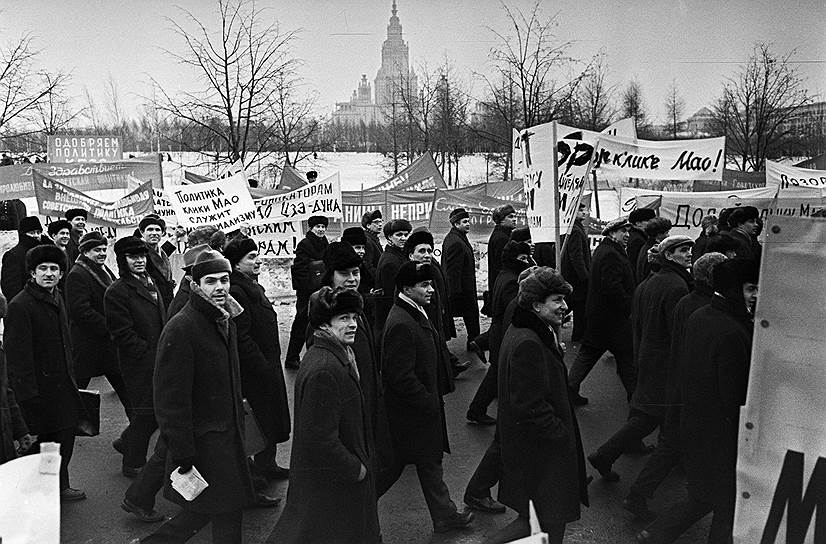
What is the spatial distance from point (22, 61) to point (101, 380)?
188 inches

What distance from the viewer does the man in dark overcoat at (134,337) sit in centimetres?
507

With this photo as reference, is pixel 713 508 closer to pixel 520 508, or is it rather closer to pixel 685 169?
pixel 520 508

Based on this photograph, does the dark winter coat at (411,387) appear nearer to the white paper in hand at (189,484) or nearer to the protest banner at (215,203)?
the white paper in hand at (189,484)

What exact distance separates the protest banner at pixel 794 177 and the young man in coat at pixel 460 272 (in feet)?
12.7

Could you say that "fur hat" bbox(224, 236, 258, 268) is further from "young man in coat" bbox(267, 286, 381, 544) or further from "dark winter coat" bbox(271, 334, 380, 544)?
"dark winter coat" bbox(271, 334, 380, 544)

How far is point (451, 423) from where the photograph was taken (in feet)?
20.2

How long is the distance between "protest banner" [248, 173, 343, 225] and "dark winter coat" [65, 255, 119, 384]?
3888 mm

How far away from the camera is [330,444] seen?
3285mm

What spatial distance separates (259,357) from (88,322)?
1512mm

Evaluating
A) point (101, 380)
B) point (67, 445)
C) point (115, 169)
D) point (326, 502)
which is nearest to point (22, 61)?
point (115, 169)

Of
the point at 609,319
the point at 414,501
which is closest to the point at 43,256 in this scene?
the point at 414,501

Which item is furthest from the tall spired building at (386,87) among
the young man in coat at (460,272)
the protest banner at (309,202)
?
the young man in coat at (460,272)

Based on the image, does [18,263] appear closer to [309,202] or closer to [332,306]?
[309,202]

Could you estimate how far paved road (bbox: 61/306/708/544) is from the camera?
430 centimetres
